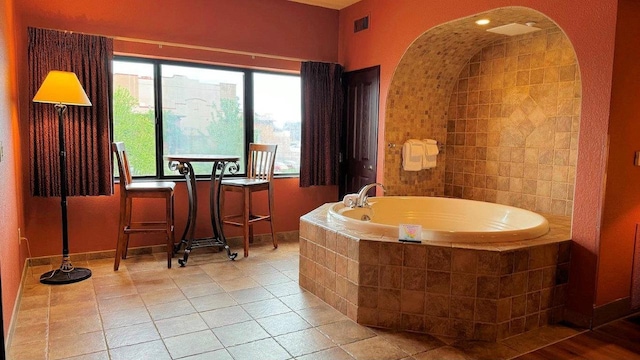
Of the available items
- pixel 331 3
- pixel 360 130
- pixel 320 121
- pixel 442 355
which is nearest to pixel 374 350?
pixel 442 355

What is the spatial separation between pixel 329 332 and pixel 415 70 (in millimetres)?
2678

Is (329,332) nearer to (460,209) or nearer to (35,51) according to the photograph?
(460,209)

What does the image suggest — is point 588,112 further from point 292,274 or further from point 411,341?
point 292,274

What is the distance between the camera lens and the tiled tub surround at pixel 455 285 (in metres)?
2.43

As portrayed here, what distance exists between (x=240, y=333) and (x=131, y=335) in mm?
606

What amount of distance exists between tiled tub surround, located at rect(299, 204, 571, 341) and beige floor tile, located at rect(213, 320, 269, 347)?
0.57 meters

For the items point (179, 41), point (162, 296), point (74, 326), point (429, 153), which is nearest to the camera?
point (74, 326)

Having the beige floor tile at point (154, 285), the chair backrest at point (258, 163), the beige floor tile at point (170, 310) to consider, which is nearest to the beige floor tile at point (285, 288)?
the beige floor tile at point (170, 310)

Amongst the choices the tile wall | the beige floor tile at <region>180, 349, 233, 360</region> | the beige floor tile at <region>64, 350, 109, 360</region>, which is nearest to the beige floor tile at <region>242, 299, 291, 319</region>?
the beige floor tile at <region>180, 349, 233, 360</region>

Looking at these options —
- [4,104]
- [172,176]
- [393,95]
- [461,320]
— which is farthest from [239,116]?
[461,320]

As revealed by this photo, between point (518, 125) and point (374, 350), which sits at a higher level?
point (518, 125)

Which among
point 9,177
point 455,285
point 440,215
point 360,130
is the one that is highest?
point 360,130

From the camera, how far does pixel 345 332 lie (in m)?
2.50

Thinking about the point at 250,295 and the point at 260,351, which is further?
the point at 250,295
